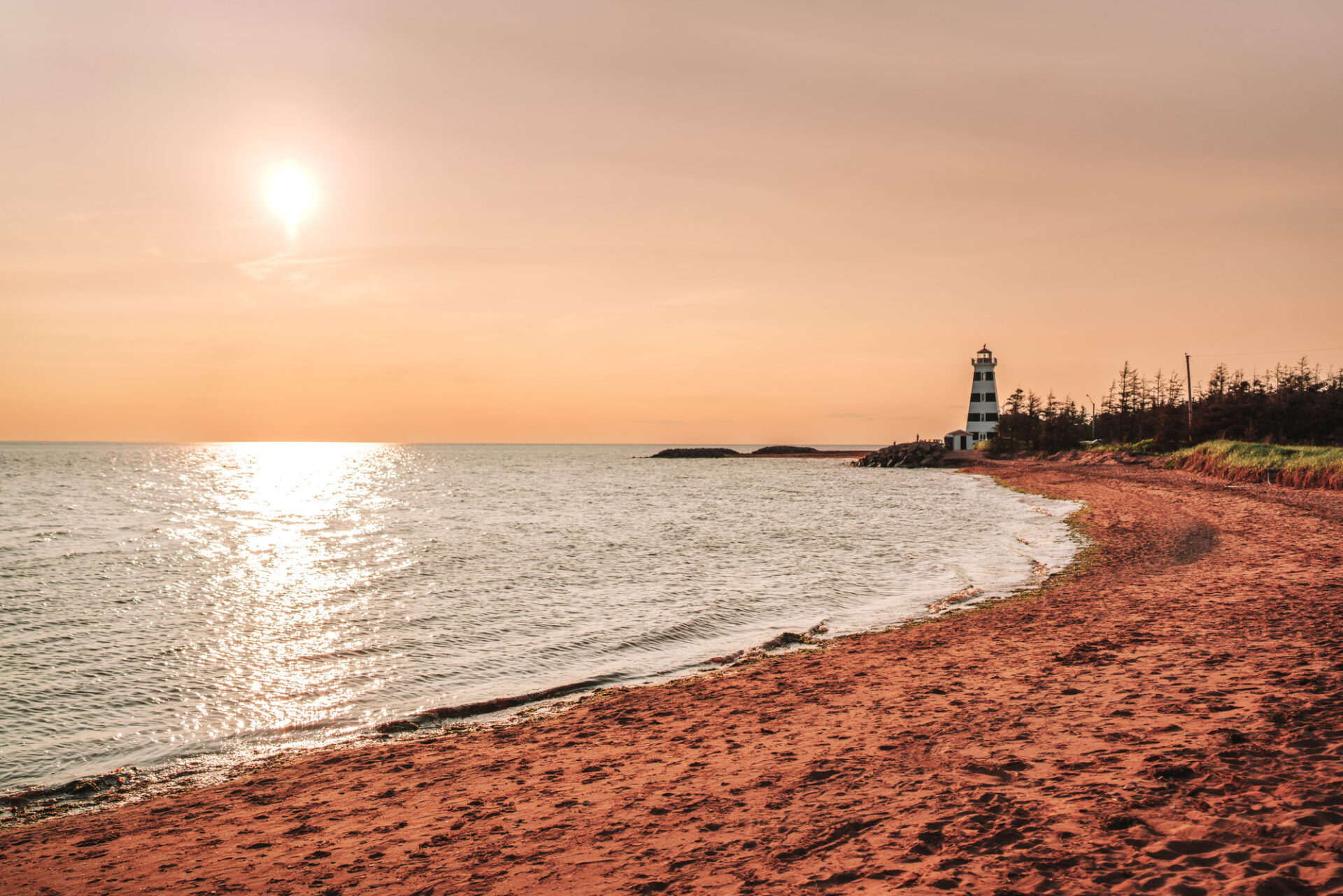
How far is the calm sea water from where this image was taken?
38.0ft

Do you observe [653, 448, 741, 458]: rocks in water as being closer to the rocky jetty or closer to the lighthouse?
the rocky jetty

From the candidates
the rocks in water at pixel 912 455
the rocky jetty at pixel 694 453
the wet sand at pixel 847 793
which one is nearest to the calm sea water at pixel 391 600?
the wet sand at pixel 847 793

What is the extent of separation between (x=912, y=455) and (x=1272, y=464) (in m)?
61.3

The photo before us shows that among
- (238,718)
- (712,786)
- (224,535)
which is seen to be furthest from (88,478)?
(712,786)

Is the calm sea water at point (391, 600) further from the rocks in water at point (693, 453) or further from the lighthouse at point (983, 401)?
the rocks in water at point (693, 453)

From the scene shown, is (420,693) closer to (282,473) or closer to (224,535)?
(224,535)

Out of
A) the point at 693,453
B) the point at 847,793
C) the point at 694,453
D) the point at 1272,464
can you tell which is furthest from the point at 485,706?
the point at 694,453

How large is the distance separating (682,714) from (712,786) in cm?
301

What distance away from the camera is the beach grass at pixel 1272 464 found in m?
35.3

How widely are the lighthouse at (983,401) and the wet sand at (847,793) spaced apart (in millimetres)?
105162

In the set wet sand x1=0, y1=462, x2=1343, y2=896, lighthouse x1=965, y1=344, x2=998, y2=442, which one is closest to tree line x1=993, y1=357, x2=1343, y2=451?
lighthouse x1=965, y1=344, x2=998, y2=442

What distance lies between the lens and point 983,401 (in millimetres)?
113250

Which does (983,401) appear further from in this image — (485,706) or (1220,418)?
(485,706)

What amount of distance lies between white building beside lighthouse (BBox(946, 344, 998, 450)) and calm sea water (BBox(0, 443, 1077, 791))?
2730 inches
